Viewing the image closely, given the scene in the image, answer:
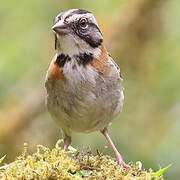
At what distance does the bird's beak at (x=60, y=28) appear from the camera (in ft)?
14.2

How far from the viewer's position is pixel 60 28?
4.35 meters

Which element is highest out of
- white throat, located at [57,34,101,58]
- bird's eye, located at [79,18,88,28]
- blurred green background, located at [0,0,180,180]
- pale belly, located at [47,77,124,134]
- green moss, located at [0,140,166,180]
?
blurred green background, located at [0,0,180,180]

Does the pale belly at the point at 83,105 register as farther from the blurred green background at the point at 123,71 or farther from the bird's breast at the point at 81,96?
the blurred green background at the point at 123,71

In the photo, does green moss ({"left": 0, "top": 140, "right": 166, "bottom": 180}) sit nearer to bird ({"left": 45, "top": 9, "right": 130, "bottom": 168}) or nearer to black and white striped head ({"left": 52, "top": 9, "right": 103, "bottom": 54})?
bird ({"left": 45, "top": 9, "right": 130, "bottom": 168})

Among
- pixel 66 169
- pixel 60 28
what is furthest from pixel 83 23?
pixel 66 169

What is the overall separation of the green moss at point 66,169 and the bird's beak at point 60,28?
1214 mm

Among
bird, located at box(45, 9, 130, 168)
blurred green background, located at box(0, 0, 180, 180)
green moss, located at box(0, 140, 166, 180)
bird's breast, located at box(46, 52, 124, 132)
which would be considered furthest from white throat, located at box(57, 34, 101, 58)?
blurred green background, located at box(0, 0, 180, 180)

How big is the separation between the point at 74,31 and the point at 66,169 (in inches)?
63.2

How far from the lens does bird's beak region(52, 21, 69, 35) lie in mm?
4327

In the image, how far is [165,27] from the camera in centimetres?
836

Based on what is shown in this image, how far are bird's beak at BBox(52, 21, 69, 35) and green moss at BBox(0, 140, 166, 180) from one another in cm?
121

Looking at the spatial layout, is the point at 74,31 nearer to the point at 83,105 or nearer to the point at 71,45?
the point at 71,45

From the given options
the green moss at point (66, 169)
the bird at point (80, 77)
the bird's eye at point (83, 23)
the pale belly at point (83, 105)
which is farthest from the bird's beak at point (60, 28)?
the green moss at point (66, 169)

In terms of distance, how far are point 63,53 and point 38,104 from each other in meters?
3.20
